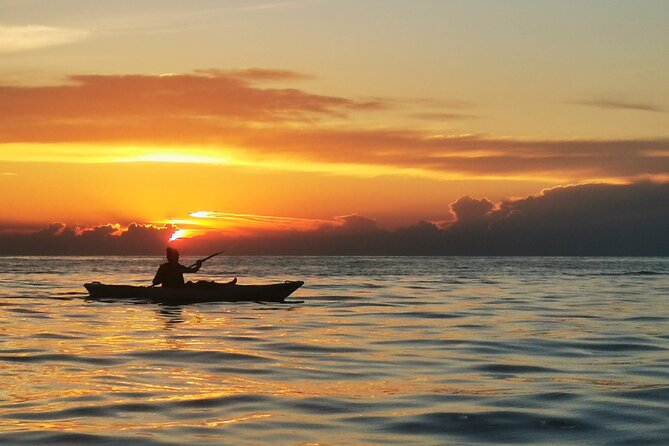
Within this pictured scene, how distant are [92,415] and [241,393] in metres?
2.80

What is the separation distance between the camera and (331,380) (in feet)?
55.6

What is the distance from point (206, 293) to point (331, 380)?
2230 cm

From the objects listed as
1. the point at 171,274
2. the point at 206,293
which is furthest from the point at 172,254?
the point at 206,293

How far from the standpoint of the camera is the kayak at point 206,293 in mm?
38562

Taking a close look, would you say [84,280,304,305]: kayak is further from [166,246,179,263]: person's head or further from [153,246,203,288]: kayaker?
[166,246,179,263]: person's head

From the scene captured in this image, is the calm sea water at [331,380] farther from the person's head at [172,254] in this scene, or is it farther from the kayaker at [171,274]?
the kayaker at [171,274]

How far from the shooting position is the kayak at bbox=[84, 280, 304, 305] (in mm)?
38562

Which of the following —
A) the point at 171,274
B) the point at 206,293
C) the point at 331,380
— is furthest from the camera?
the point at 206,293

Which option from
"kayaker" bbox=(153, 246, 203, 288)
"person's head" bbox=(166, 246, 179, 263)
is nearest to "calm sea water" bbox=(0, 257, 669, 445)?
"person's head" bbox=(166, 246, 179, 263)

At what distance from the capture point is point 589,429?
41.5 feet

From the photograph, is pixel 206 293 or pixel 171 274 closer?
pixel 171 274

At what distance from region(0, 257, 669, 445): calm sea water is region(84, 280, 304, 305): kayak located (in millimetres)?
5775

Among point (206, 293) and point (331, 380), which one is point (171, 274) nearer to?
point (206, 293)

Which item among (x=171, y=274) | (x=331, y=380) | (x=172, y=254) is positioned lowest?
(x=331, y=380)
